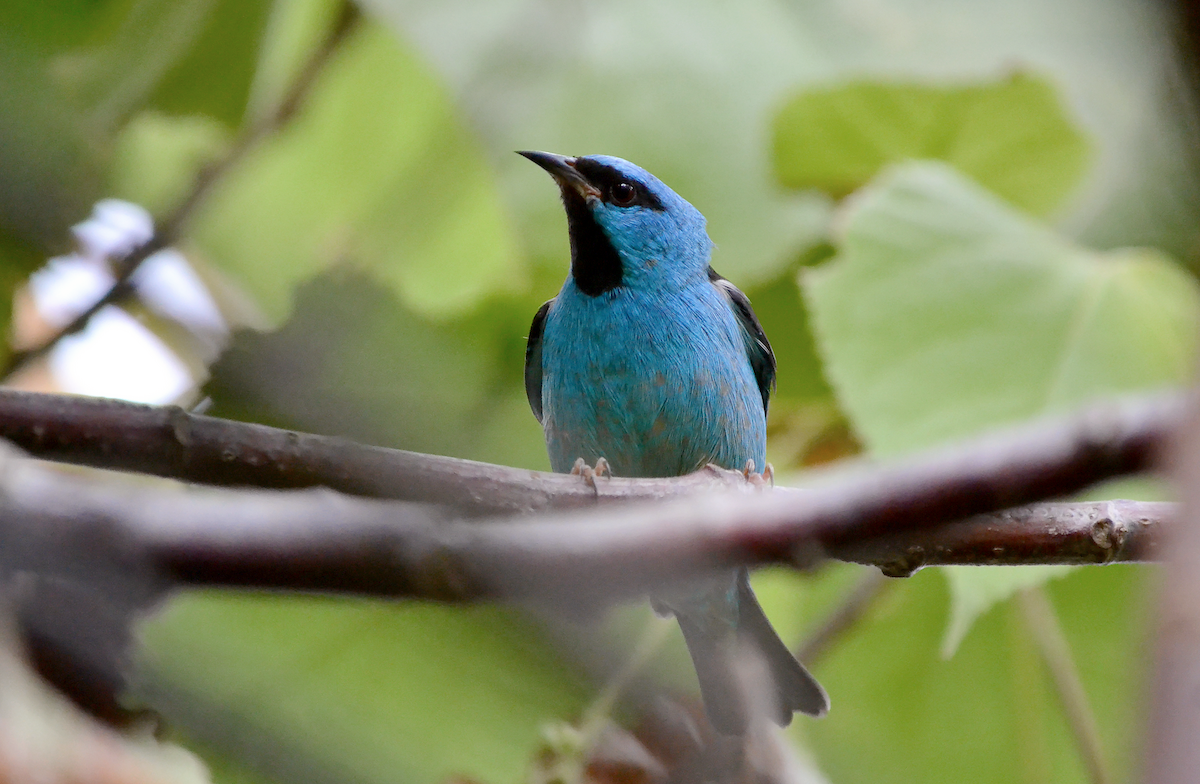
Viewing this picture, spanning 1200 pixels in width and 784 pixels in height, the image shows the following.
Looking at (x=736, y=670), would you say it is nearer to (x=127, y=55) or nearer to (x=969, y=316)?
(x=969, y=316)

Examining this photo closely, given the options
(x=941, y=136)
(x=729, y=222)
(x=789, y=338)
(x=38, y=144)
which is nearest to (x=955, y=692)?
(x=789, y=338)

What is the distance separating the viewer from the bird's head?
4.28 metres

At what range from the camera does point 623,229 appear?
4.37 meters

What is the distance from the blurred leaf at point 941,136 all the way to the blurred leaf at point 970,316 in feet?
1.28

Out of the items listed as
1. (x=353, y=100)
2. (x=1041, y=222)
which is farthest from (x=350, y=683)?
(x=1041, y=222)

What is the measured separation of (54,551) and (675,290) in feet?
11.7

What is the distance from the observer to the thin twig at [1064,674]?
3.43m

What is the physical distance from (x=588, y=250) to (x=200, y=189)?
156 cm

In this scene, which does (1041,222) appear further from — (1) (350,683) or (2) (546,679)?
(2) (546,679)

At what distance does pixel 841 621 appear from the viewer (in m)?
4.21

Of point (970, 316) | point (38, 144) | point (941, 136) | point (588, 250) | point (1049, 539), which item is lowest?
point (1049, 539)

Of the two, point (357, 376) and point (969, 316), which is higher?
point (969, 316)

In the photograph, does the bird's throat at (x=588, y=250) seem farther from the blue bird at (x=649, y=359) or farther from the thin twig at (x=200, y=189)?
the thin twig at (x=200, y=189)

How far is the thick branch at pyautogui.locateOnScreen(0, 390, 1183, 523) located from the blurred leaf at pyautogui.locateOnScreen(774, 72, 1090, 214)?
97.0 inches
